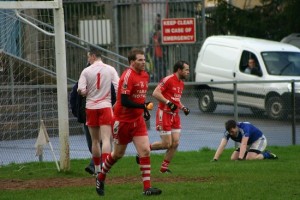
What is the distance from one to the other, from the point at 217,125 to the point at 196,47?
10572mm

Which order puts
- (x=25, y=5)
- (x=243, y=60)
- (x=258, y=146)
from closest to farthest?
(x=25, y=5), (x=258, y=146), (x=243, y=60)

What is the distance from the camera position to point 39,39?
20.8 metres

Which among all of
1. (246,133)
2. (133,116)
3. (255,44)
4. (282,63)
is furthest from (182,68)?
(255,44)

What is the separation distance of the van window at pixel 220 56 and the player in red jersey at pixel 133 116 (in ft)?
46.3

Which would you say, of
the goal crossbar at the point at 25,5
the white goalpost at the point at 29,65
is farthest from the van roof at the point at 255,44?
the goal crossbar at the point at 25,5

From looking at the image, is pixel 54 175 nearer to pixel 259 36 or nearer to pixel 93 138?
pixel 93 138

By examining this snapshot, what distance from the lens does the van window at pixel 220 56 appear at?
26953 millimetres

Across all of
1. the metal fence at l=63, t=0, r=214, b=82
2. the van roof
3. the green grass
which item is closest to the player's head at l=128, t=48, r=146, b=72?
the green grass

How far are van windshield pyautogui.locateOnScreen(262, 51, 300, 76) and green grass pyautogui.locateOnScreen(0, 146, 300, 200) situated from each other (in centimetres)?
729

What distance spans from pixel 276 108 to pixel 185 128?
222cm

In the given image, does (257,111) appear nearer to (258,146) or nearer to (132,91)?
(258,146)

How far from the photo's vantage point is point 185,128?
2098cm

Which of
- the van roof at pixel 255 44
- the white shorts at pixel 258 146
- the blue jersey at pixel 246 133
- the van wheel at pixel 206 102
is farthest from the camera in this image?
the van roof at pixel 255 44

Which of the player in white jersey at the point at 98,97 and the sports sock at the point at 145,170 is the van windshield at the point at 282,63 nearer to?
the player in white jersey at the point at 98,97
